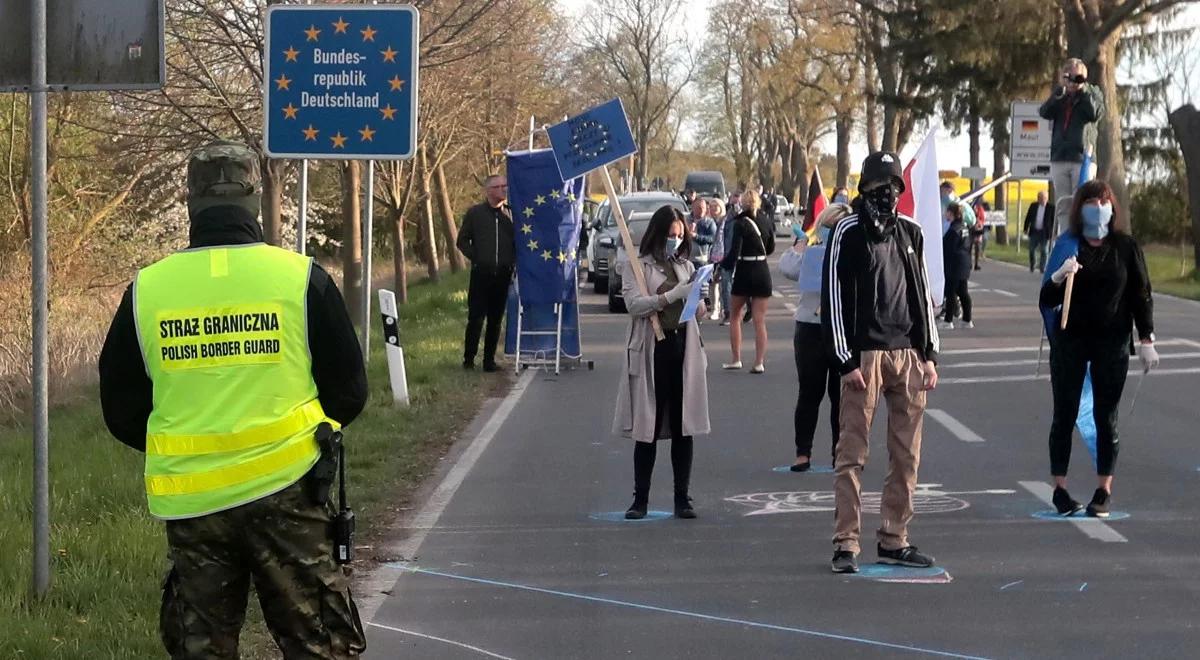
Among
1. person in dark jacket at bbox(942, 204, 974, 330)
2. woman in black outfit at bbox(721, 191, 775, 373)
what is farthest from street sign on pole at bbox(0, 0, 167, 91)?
→ person in dark jacket at bbox(942, 204, 974, 330)

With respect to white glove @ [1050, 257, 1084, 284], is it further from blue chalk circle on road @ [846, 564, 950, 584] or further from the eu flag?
the eu flag

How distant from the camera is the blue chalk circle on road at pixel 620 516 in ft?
30.2

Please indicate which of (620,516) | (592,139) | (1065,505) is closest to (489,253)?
(592,139)

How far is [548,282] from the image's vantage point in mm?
17625

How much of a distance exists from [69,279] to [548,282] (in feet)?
33.1

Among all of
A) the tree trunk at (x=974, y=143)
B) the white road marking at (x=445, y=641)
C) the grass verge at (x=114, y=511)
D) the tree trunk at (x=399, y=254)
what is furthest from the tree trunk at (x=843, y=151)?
the white road marking at (x=445, y=641)

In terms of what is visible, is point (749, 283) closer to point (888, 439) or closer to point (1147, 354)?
point (1147, 354)

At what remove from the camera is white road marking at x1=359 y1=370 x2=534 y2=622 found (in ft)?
24.3

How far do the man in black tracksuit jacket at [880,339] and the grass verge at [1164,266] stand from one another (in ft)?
55.6

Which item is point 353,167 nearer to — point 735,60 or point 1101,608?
point 1101,608

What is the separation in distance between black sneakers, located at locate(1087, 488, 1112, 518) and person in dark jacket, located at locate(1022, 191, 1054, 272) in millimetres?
25052

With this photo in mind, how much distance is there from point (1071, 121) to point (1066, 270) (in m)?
6.64

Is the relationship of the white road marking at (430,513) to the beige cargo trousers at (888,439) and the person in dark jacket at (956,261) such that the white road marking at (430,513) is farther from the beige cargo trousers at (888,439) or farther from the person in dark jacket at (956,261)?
the person in dark jacket at (956,261)

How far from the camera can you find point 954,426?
42.3ft
